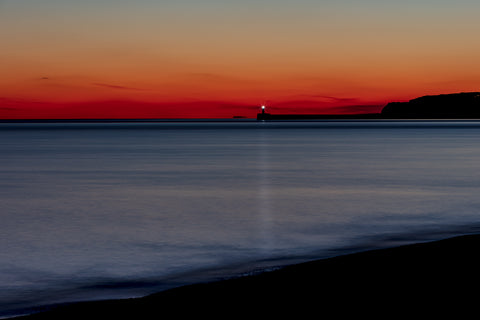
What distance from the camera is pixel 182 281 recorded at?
24.3ft

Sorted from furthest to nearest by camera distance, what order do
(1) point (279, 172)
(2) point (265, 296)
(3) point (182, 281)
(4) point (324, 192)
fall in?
(1) point (279, 172) → (4) point (324, 192) → (3) point (182, 281) → (2) point (265, 296)

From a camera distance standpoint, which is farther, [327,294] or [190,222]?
[190,222]

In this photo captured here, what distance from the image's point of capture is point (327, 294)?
231 inches

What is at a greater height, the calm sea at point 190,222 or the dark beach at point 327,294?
the dark beach at point 327,294

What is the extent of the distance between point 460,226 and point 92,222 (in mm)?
6443

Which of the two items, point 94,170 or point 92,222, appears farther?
point 94,170

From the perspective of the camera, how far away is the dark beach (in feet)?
17.6

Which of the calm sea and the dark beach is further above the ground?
the dark beach

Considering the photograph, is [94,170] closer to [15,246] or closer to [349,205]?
[349,205]

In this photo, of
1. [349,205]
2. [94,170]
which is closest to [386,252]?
[349,205]

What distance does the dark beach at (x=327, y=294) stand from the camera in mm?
5367

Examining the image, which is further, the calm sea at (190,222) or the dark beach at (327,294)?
the calm sea at (190,222)

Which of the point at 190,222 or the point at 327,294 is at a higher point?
the point at 327,294

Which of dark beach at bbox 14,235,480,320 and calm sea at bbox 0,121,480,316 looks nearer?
dark beach at bbox 14,235,480,320
